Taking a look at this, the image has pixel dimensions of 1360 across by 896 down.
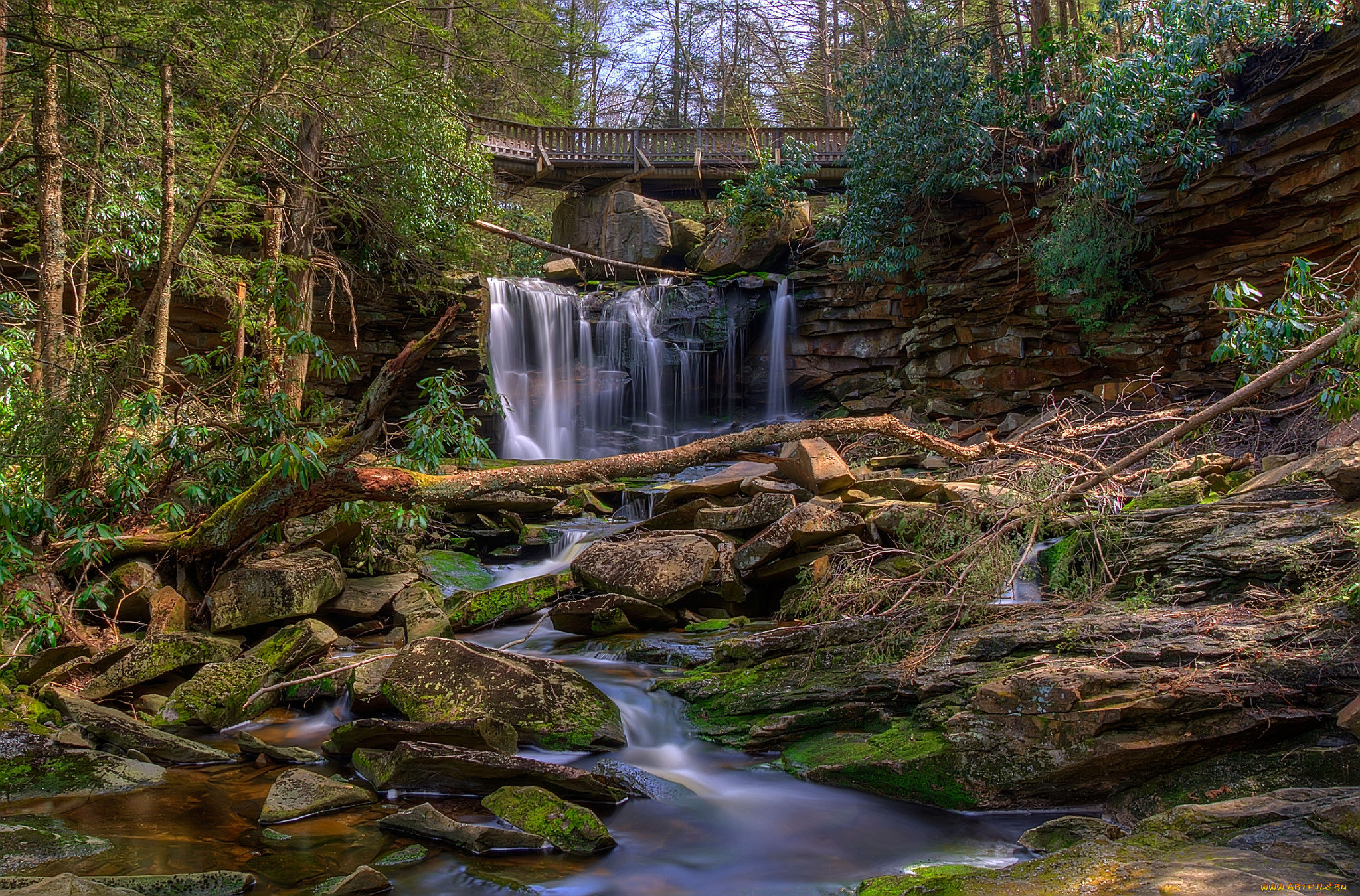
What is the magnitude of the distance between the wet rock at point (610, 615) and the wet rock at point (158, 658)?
2405 mm

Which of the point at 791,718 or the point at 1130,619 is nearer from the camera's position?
the point at 1130,619

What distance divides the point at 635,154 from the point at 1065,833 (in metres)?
18.2

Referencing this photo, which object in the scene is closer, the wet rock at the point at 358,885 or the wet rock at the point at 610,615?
the wet rock at the point at 358,885

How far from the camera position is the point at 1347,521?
4160 mm

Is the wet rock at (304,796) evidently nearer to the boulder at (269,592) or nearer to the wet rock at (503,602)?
the boulder at (269,592)

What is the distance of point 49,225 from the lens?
5.38 metres

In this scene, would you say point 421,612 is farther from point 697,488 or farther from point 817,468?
point 817,468

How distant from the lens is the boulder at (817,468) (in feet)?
25.8

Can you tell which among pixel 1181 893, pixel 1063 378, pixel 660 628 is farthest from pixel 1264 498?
pixel 1063 378

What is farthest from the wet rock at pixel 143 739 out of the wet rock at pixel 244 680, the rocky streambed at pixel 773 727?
the wet rock at pixel 244 680

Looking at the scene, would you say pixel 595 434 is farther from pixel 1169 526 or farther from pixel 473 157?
pixel 1169 526

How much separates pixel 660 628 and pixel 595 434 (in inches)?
359

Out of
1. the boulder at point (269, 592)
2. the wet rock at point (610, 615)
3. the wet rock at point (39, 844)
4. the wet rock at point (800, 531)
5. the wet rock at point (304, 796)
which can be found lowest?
the wet rock at point (304, 796)

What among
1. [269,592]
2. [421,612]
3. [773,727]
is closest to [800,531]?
[773,727]
